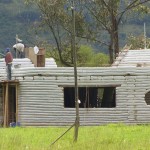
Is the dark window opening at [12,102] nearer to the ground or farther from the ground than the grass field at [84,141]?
farther from the ground

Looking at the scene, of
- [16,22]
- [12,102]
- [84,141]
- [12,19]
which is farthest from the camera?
A: [12,19]

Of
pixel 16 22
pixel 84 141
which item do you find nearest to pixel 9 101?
pixel 84 141

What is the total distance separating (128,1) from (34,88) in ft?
67.6

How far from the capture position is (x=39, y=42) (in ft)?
178

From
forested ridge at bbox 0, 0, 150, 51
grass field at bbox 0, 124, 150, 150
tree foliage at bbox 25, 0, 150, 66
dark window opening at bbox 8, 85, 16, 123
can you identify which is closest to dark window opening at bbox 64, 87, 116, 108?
dark window opening at bbox 8, 85, 16, 123

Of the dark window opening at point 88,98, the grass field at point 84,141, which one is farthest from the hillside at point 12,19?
the grass field at point 84,141

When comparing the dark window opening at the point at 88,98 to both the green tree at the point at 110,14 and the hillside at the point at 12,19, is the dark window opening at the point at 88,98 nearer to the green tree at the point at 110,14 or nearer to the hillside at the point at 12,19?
the green tree at the point at 110,14

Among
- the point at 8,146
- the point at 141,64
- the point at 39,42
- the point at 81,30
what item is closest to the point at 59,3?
the point at 81,30

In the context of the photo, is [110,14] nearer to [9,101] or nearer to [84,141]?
[9,101]

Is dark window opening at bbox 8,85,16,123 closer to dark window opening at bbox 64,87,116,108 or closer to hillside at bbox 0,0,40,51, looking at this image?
dark window opening at bbox 64,87,116,108

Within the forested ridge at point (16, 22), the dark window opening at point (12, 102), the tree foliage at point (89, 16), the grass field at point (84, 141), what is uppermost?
the forested ridge at point (16, 22)


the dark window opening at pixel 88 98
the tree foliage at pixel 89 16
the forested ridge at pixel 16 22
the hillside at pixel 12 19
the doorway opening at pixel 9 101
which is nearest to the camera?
the doorway opening at pixel 9 101

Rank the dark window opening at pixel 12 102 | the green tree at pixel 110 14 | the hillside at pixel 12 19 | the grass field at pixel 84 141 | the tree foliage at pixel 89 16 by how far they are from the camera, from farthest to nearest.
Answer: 1. the hillside at pixel 12 19
2. the tree foliage at pixel 89 16
3. the green tree at pixel 110 14
4. the dark window opening at pixel 12 102
5. the grass field at pixel 84 141

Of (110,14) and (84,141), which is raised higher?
(110,14)
